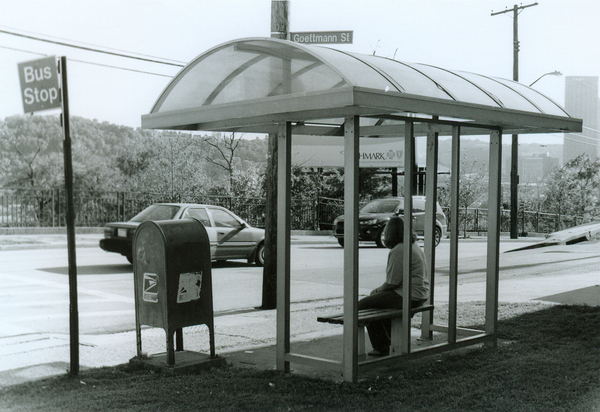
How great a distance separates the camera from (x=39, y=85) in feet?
17.3

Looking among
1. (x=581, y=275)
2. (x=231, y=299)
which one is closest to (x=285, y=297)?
(x=231, y=299)

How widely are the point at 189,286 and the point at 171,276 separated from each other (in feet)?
0.73

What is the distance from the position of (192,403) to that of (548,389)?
8.62 feet

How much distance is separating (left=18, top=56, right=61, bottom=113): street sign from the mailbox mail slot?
50.1 inches

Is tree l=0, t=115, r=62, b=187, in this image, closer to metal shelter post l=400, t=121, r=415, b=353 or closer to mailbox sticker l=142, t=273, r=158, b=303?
mailbox sticker l=142, t=273, r=158, b=303

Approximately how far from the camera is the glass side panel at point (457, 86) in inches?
234

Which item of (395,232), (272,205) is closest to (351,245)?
(395,232)

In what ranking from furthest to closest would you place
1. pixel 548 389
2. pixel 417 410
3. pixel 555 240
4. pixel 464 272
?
pixel 555 240 < pixel 464 272 < pixel 548 389 < pixel 417 410

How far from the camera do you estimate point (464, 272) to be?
15125 millimetres

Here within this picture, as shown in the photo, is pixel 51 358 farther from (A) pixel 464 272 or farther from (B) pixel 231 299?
(A) pixel 464 272

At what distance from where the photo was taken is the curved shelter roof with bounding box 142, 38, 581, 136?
5027mm

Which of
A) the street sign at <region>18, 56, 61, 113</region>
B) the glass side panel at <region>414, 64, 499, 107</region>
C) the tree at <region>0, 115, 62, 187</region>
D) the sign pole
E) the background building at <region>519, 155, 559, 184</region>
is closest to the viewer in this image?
the street sign at <region>18, 56, 61, 113</region>

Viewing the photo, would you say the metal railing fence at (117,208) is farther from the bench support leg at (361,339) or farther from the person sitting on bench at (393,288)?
the bench support leg at (361,339)

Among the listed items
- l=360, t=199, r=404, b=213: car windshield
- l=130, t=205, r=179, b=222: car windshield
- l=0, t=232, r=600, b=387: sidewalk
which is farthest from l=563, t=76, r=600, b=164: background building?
l=0, t=232, r=600, b=387: sidewalk
